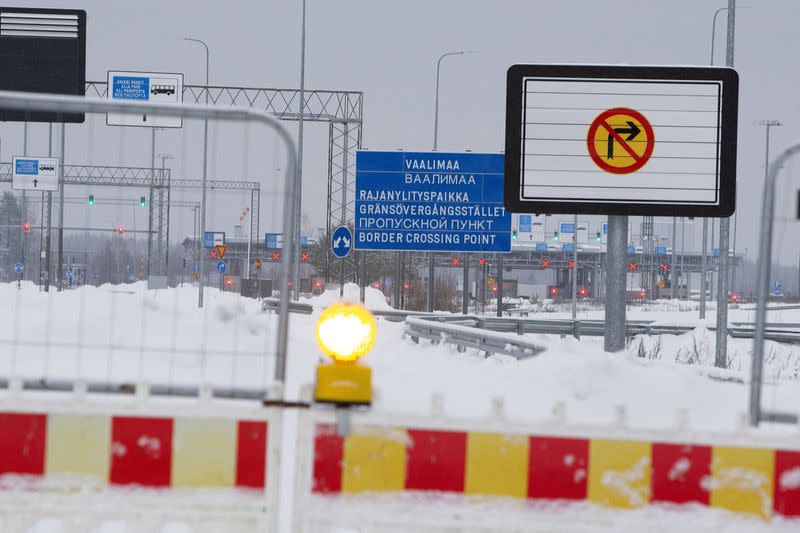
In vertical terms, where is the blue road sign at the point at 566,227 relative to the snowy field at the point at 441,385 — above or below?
above

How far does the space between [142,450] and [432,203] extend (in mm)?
19828

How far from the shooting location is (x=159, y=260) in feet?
21.3

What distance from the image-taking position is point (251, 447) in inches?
184

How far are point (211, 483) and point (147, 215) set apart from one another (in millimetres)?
2622

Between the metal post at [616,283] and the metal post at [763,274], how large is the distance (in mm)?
6256

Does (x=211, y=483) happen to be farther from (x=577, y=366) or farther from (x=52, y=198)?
(x=52, y=198)

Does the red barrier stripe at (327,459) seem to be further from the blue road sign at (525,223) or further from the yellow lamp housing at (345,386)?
the blue road sign at (525,223)

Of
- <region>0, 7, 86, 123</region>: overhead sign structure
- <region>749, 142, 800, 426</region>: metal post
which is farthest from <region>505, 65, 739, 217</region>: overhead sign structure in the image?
<region>0, 7, 86, 123</region>: overhead sign structure

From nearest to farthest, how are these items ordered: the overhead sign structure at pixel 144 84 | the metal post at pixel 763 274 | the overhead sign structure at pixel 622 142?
the metal post at pixel 763 274
the overhead sign structure at pixel 622 142
the overhead sign structure at pixel 144 84

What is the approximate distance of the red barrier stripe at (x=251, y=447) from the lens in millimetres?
4656

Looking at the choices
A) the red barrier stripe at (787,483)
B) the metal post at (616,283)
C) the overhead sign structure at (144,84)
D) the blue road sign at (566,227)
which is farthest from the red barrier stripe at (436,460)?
the blue road sign at (566,227)

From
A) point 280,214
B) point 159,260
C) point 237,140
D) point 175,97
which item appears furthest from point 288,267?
point 175,97

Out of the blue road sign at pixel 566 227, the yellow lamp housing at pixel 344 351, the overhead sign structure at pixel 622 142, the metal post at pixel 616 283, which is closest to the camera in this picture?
the yellow lamp housing at pixel 344 351

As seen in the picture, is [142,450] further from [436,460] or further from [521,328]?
[521,328]
